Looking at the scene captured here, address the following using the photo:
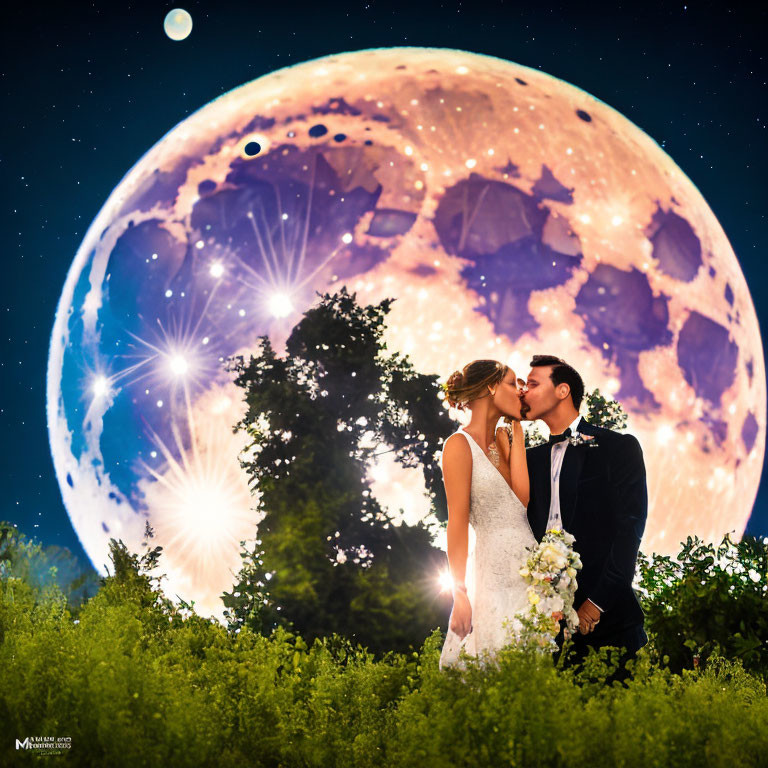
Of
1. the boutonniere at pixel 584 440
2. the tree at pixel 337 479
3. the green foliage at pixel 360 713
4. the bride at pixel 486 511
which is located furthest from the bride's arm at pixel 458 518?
the tree at pixel 337 479

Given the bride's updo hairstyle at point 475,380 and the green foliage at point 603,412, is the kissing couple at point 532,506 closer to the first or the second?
the bride's updo hairstyle at point 475,380

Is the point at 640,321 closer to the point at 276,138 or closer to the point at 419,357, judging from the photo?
the point at 419,357

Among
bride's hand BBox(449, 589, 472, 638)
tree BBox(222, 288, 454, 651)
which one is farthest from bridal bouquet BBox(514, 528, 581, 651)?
tree BBox(222, 288, 454, 651)

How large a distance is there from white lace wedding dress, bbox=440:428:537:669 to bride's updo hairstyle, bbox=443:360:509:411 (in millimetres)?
380

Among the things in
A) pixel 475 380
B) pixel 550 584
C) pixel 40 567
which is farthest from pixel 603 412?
pixel 40 567

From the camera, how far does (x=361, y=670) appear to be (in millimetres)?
5520

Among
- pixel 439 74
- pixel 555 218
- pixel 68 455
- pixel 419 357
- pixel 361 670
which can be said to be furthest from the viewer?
pixel 68 455

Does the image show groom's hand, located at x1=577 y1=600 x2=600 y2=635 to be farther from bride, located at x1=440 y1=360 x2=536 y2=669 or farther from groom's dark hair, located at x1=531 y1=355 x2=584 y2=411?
groom's dark hair, located at x1=531 y1=355 x2=584 y2=411

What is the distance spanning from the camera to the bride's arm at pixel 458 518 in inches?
179

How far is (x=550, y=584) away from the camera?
180 inches

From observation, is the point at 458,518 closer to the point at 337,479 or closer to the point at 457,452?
the point at 457,452

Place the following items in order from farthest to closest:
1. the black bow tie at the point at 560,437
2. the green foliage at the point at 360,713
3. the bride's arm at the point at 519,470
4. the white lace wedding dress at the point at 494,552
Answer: the black bow tie at the point at 560,437, the bride's arm at the point at 519,470, the white lace wedding dress at the point at 494,552, the green foliage at the point at 360,713

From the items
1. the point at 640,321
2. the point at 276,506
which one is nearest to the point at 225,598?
the point at 276,506

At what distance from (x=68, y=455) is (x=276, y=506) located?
416 centimetres
